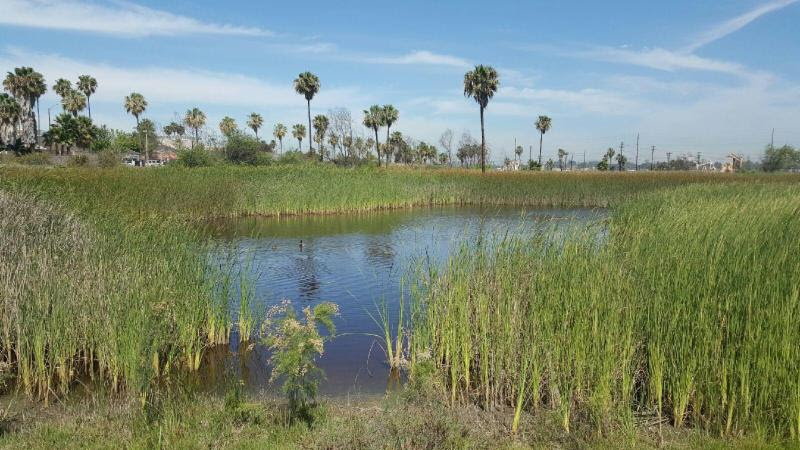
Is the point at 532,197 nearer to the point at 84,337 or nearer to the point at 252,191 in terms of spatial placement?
the point at 252,191

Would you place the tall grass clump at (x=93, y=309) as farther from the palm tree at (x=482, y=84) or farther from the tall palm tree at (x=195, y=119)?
the tall palm tree at (x=195, y=119)

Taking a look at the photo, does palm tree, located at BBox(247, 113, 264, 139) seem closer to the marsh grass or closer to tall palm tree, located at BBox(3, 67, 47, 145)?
tall palm tree, located at BBox(3, 67, 47, 145)

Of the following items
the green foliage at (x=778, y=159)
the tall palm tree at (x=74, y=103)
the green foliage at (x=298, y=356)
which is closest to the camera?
the green foliage at (x=298, y=356)

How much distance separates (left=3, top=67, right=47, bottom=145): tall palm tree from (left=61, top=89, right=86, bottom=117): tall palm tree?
9.55 m

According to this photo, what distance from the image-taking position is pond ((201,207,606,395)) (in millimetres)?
7895

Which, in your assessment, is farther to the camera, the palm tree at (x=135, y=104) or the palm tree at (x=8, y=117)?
the palm tree at (x=135, y=104)

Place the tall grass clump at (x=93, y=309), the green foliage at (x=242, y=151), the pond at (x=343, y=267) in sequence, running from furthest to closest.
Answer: the green foliage at (x=242, y=151)
the pond at (x=343, y=267)
the tall grass clump at (x=93, y=309)

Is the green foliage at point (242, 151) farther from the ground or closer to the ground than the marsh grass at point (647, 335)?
farther from the ground

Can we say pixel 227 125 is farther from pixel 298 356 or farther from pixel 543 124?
pixel 298 356

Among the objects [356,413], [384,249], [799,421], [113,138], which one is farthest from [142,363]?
[113,138]

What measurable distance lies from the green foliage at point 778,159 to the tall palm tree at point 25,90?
97.4 m

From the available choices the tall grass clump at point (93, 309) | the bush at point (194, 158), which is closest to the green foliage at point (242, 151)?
the bush at point (194, 158)

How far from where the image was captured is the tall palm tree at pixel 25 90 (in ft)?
195

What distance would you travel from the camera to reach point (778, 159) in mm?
85688
